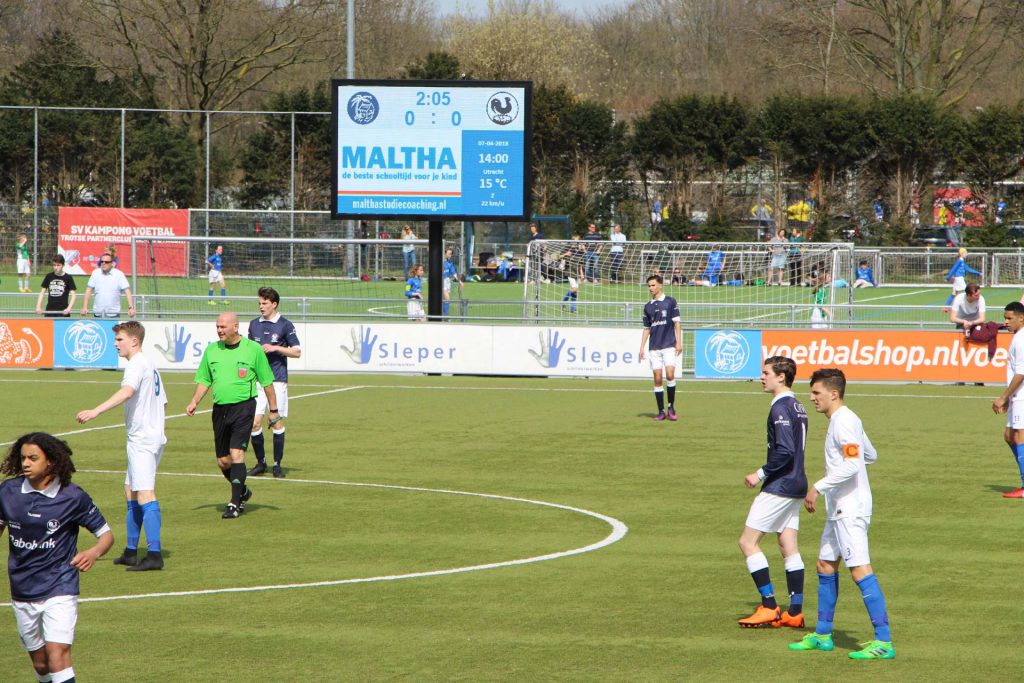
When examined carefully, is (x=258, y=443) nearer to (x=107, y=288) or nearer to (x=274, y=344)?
(x=274, y=344)

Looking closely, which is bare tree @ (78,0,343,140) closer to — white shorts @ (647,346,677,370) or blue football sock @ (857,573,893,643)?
white shorts @ (647,346,677,370)

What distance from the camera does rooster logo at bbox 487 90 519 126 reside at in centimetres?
2659

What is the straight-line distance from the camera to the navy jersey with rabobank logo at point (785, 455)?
909cm

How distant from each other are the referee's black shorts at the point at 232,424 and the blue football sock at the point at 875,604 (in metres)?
6.48

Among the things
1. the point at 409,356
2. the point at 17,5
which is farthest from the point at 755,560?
the point at 17,5

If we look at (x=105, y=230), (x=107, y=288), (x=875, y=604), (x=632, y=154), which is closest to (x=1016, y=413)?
(x=875, y=604)

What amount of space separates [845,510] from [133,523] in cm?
598

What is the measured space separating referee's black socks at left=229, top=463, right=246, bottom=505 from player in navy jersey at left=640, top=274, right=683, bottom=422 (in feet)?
28.7

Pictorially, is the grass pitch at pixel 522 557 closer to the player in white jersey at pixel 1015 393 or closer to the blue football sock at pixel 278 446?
the blue football sock at pixel 278 446

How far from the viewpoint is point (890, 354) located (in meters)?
26.0

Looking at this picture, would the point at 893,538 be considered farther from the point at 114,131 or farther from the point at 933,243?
the point at 114,131

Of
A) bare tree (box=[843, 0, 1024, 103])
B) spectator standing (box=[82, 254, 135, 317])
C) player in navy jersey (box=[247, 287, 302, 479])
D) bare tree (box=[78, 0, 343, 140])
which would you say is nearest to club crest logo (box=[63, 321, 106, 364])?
spectator standing (box=[82, 254, 135, 317])

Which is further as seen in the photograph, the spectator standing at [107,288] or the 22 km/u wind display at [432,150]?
the spectator standing at [107,288]

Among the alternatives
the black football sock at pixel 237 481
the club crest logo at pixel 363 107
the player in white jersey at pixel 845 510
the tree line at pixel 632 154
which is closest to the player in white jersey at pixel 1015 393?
the player in white jersey at pixel 845 510
